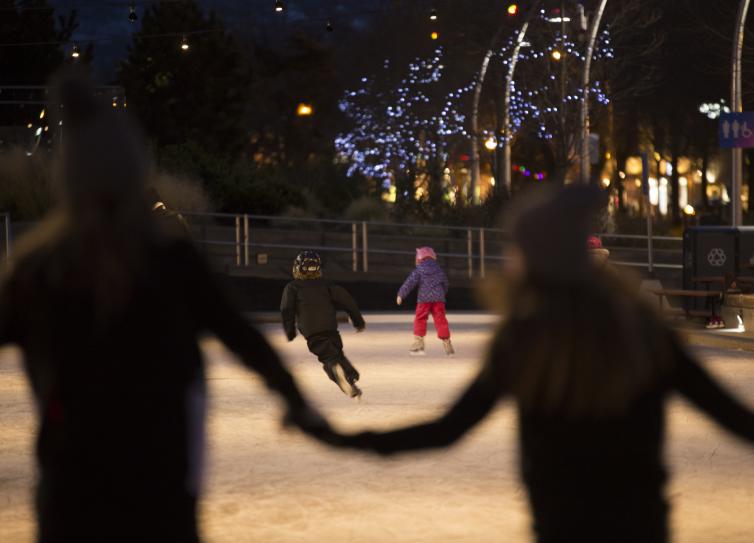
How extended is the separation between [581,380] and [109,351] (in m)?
1.11

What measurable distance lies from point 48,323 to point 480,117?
176ft

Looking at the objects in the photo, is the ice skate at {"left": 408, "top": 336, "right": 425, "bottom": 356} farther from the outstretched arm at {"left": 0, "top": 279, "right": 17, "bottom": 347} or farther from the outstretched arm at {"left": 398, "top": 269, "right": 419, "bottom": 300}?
the outstretched arm at {"left": 0, "top": 279, "right": 17, "bottom": 347}

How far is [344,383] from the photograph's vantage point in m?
13.8

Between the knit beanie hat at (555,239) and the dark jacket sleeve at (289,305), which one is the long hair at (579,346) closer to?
the knit beanie hat at (555,239)

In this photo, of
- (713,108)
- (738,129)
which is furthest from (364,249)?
(713,108)

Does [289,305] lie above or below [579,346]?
below

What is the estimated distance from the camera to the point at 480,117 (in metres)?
57.0

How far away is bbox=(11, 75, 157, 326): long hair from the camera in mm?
3693

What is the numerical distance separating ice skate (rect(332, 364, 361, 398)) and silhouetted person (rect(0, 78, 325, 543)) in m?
9.82

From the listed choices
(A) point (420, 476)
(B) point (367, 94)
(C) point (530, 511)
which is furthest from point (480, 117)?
(C) point (530, 511)

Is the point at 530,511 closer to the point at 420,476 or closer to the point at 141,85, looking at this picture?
the point at 420,476

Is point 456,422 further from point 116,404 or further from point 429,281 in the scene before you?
point 429,281

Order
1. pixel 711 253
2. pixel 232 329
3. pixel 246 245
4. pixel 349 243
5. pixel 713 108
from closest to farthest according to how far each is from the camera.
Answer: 1. pixel 232 329
2. pixel 711 253
3. pixel 246 245
4. pixel 349 243
5. pixel 713 108

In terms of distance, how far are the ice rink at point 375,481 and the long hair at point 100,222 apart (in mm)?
953
